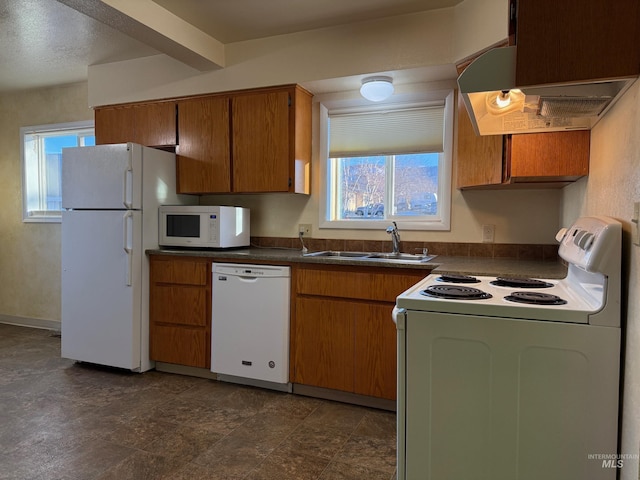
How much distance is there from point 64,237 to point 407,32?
2977 millimetres

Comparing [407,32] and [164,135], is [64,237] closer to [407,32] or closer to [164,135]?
[164,135]

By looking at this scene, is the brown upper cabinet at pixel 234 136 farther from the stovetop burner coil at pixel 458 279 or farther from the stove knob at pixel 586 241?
the stove knob at pixel 586 241

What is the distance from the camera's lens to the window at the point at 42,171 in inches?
178

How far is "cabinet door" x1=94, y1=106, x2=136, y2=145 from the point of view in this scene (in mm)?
3627

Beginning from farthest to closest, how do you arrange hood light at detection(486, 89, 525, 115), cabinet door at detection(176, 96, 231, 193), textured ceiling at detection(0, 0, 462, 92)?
cabinet door at detection(176, 96, 231, 193) → textured ceiling at detection(0, 0, 462, 92) → hood light at detection(486, 89, 525, 115)

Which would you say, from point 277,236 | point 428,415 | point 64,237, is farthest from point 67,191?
point 428,415

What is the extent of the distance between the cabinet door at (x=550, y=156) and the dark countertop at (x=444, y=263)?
1.55ft

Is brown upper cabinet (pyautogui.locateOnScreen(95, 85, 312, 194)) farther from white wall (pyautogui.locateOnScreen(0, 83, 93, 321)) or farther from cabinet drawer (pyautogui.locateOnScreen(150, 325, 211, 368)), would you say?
white wall (pyautogui.locateOnScreen(0, 83, 93, 321))

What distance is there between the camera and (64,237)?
337cm

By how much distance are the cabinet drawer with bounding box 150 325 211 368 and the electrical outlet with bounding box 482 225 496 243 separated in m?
2.09

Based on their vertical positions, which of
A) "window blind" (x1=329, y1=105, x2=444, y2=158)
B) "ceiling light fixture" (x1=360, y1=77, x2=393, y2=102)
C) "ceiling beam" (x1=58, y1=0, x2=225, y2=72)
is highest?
"ceiling beam" (x1=58, y1=0, x2=225, y2=72)

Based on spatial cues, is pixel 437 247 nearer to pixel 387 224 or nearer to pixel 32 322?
pixel 387 224

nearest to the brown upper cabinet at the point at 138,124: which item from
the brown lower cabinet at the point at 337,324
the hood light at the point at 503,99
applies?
the brown lower cabinet at the point at 337,324

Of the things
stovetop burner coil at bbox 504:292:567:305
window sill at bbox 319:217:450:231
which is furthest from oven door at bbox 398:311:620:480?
window sill at bbox 319:217:450:231
